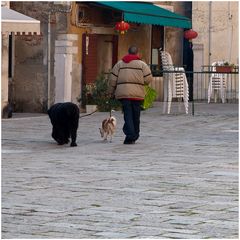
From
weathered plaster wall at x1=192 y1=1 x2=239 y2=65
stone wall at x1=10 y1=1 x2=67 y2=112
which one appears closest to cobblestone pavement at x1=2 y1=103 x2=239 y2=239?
stone wall at x1=10 y1=1 x2=67 y2=112

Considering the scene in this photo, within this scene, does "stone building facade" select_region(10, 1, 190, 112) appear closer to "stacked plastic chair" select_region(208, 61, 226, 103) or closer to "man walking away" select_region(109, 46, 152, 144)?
"stacked plastic chair" select_region(208, 61, 226, 103)

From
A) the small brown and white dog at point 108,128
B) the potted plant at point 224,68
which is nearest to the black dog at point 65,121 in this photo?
the small brown and white dog at point 108,128

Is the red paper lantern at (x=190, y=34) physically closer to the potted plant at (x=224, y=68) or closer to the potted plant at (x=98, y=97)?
the potted plant at (x=224, y=68)

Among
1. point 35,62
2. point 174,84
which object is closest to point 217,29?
point 174,84

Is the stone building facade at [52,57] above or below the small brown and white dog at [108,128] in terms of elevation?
above

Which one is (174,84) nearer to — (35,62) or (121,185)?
(35,62)

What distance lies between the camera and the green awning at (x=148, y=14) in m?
25.4

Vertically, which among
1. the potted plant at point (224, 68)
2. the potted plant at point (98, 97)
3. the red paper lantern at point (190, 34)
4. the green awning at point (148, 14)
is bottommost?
the potted plant at point (98, 97)

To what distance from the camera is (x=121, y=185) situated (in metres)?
11.8

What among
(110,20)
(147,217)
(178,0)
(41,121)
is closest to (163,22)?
(110,20)

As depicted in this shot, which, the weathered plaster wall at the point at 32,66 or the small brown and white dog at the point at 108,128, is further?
the weathered plaster wall at the point at 32,66

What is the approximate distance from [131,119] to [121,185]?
5.79 m

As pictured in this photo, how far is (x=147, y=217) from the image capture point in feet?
30.8

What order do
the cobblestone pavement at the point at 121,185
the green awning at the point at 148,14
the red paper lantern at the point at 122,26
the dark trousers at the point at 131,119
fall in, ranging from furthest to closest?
the red paper lantern at the point at 122,26, the green awning at the point at 148,14, the dark trousers at the point at 131,119, the cobblestone pavement at the point at 121,185
